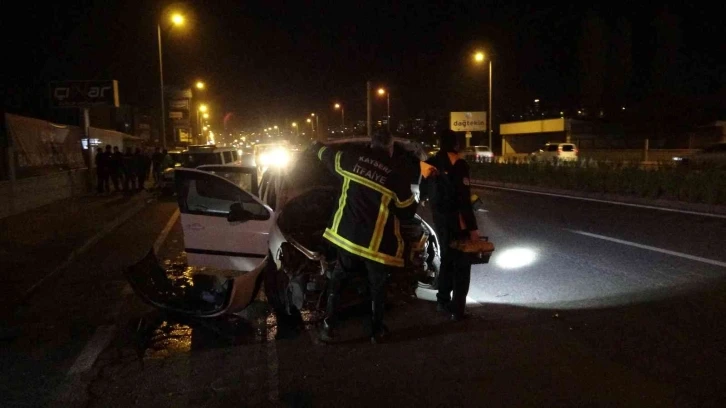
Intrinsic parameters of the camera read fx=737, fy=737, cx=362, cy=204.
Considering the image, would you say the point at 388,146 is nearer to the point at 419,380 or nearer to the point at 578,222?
the point at 419,380

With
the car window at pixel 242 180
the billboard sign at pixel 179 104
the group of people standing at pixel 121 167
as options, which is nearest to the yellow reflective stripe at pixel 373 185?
the car window at pixel 242 180

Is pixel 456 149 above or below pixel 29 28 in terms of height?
below

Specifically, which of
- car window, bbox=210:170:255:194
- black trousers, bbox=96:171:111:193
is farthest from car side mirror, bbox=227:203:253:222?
black trousers, bbox=96:171:111:193

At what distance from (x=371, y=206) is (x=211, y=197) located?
379 cm

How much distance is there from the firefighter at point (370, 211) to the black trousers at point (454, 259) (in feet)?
2.96

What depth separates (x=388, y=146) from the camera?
6082 mm

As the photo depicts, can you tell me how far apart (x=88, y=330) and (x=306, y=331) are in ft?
7.06

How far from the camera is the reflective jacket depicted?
19.4 ft

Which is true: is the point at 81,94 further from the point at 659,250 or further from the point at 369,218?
the point at 369,218

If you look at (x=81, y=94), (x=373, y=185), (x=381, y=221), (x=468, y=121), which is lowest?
(x=381, y=221)

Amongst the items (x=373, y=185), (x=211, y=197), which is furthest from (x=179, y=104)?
(x=373, y=185)

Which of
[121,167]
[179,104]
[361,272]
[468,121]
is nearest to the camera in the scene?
[361,272]

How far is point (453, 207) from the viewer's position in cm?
680

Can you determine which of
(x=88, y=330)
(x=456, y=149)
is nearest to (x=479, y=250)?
(x=456, y=149)
